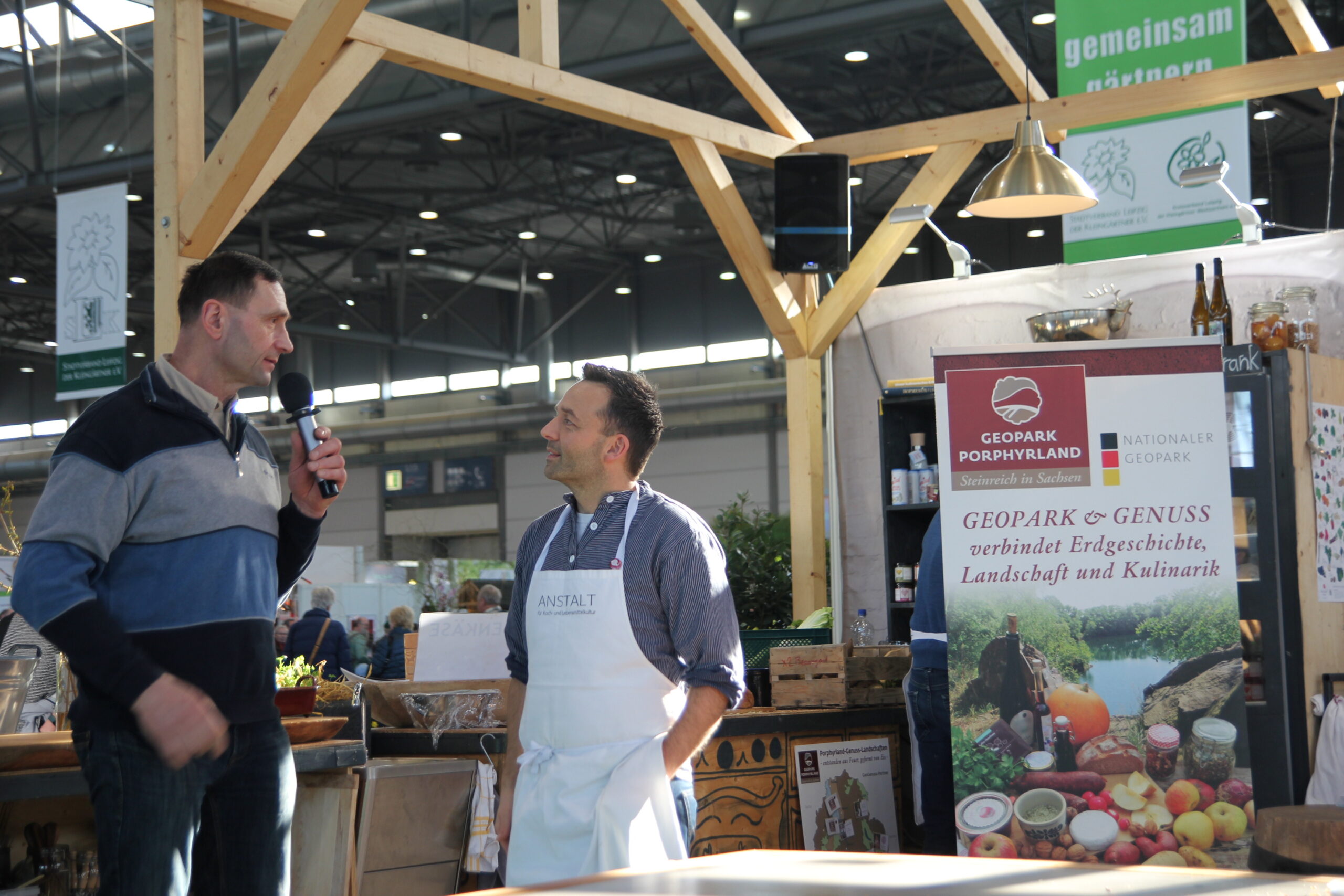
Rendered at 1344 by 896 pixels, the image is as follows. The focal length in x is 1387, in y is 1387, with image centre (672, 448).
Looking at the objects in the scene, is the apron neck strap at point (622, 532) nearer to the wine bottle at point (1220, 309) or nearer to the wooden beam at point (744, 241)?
the wine bottle at point (1220, 309)

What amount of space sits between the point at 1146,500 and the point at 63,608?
11.1 feet

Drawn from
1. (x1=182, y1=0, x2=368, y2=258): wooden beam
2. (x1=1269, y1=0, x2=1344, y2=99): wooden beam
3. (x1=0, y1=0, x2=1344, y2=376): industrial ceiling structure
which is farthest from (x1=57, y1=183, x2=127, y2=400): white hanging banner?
(x1=0, y1=0, x2=1344, y2=376): industrial ceiling structure

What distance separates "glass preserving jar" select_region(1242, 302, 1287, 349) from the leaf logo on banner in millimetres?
1559

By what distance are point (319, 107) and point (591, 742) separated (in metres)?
3.07

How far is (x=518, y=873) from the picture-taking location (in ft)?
8.67

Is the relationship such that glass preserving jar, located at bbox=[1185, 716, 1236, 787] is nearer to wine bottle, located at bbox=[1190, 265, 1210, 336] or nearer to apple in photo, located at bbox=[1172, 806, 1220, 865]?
apple in photo, located at bbox=[1172, 806, 1220, 865]

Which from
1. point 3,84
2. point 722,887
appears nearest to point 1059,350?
point 722,887

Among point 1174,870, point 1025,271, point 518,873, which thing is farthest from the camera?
point 1025,271

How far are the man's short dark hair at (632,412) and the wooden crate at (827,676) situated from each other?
232 centimetres

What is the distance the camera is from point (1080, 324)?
19.8 ft

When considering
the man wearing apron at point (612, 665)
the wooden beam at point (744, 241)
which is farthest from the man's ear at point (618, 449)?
the wooden beam at point (744, 241)

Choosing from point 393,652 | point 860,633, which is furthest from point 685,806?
point 393,652

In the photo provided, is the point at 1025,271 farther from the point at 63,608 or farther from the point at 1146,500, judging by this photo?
the point at 63,608

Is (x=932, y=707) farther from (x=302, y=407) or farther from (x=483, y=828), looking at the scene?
(x=302, y=407)
